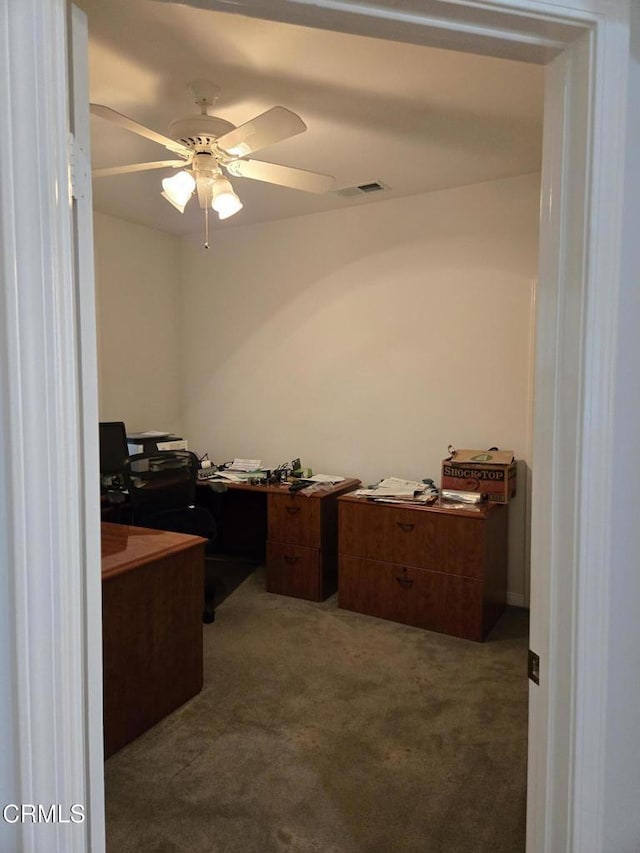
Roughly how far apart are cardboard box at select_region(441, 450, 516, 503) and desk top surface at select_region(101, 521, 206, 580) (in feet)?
5.12

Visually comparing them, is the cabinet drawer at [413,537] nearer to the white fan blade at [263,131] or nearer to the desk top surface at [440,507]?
the desk top surface at [440,507]

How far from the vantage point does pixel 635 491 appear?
955 mm

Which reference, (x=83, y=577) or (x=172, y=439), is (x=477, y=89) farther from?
(x=172, y=439)

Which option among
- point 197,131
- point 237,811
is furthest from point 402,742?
point 197,131

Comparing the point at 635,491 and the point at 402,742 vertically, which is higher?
the point at 635,491

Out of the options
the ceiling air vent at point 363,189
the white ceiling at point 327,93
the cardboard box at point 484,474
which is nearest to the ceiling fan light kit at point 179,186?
the white ceiling at point 327,93

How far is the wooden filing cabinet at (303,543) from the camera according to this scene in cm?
357

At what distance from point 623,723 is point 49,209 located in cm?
125

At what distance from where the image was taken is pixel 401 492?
338 centimetres

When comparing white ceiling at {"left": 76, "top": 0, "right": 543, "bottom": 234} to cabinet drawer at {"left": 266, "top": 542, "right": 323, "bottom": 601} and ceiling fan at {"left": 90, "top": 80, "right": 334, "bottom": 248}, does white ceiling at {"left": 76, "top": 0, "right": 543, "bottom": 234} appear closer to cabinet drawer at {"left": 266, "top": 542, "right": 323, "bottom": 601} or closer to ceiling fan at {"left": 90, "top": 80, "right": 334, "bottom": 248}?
ceiling fan at {"left": 90, "top": 80, "right": 334, "bottom": 248}

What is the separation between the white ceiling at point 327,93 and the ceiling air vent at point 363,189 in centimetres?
8

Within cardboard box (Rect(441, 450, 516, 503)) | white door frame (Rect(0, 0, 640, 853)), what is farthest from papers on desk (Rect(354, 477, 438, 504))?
white door frame (Rect(0, 0, 640, 853))

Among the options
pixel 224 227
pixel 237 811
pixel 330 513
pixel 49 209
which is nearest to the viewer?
pixel 49 209

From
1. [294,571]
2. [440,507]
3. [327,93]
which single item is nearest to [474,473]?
[440,507]
